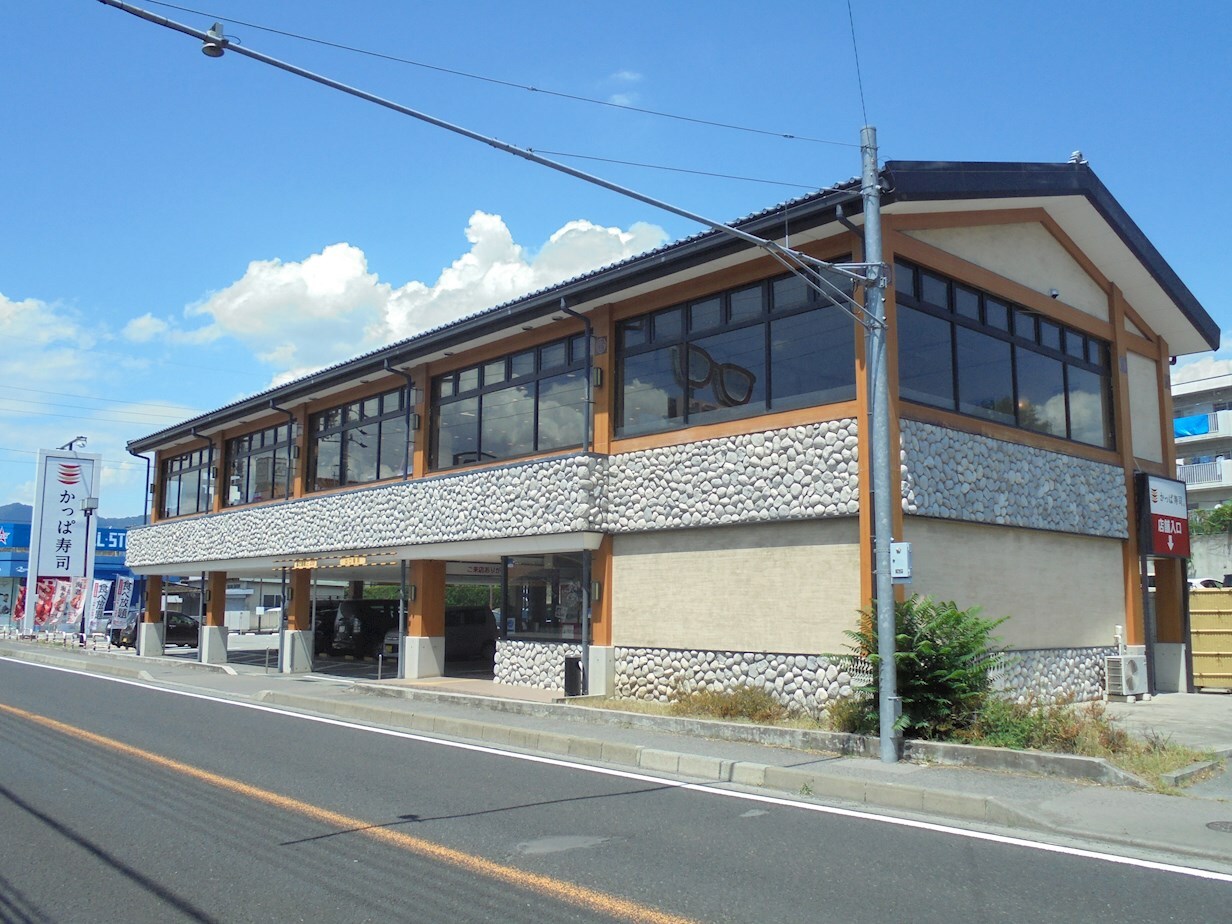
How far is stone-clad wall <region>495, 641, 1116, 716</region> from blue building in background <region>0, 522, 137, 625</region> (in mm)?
54171

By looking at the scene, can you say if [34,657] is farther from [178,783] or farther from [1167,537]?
[1167,537]

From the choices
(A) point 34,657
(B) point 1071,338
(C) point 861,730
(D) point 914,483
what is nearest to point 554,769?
(C) point 861,730

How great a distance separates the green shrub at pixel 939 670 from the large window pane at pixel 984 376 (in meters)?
4.80

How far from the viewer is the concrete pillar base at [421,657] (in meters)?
22.4

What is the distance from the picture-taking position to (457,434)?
73.2 ft

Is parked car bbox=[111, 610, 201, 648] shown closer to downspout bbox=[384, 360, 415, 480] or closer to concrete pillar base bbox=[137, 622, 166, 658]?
concrete pillar base bbox=[137, 622, 166, 658]

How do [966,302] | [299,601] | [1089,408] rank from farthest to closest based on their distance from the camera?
[299,601] < [1089,408] < [966,302]

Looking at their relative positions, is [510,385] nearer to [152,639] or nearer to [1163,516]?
[1163,516]

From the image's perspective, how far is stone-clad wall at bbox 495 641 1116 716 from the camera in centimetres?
1497

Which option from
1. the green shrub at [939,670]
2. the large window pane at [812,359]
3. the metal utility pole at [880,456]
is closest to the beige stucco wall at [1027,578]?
the large window pane at [812,359]

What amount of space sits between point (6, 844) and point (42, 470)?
144 feet

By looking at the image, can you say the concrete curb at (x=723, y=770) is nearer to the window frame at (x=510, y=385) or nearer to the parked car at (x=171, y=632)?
the window frame at (x=510, y=385)

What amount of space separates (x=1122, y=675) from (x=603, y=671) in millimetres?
8887

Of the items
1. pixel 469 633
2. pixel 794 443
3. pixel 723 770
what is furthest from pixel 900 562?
pixel 469 633
